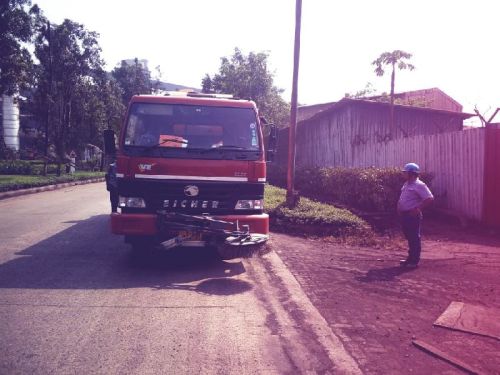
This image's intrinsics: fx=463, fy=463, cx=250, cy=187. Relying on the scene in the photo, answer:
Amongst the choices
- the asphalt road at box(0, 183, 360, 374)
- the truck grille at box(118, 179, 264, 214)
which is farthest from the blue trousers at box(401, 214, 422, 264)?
the truck grille at box(118, 179, 264, 214)

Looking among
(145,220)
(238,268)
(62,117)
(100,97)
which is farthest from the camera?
(100,97)

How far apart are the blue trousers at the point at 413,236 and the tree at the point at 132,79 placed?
4201 centimetres

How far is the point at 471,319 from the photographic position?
4.87 meters

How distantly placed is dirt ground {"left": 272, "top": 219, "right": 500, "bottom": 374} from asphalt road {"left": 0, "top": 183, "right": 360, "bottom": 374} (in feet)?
0.96

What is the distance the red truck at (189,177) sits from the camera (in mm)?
6449

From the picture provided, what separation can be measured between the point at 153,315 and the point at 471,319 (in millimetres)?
3337

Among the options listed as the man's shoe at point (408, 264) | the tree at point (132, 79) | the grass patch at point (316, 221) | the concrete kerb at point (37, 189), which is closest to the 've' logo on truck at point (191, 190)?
the man's shoe at point (408, 264)

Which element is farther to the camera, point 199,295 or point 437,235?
point 437,235

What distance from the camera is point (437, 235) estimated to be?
9.82 m

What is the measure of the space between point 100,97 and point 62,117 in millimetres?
3479

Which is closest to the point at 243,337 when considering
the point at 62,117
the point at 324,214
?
the point at 324,214

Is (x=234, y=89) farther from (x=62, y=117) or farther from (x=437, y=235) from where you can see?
(x=437, y=235)

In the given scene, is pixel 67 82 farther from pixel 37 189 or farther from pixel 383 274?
pixel 383 274

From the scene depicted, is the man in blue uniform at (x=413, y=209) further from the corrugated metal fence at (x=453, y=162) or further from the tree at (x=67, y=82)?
the tree at (x=67, y=82)
